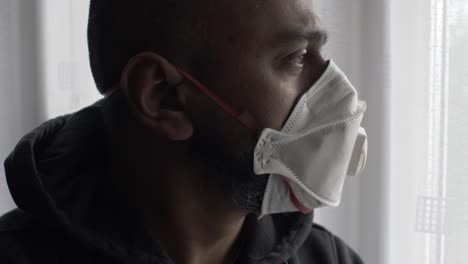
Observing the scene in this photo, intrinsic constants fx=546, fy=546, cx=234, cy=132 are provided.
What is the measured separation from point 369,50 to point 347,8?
148mm

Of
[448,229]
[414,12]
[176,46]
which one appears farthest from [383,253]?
[176,46]

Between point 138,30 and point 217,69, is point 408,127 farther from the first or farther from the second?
point 138,30

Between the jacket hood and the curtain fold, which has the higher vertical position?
the curtain fold

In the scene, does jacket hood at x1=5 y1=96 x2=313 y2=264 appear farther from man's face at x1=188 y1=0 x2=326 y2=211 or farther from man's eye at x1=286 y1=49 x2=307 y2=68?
man's eye at x1=286 y1=49 x2=307 y2=68

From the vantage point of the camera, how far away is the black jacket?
102cm

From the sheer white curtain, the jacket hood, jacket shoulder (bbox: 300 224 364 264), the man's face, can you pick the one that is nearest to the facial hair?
the man's face

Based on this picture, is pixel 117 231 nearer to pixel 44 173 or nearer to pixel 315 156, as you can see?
pixel 44 173

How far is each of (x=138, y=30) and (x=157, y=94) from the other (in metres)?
0.13

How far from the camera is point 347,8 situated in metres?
1.68

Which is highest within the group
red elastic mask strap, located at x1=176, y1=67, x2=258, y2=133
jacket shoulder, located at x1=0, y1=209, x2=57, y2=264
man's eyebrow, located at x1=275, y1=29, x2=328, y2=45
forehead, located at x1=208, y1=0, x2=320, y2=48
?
forehead, located at x1=208, y1=0, x2=320, y2=48

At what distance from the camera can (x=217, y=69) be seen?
1.05m

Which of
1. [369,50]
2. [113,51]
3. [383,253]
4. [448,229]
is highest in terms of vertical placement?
[113,51]

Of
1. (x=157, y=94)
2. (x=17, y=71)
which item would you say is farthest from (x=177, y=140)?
(x=17, y=71)

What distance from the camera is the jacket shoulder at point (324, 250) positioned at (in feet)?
4.28
